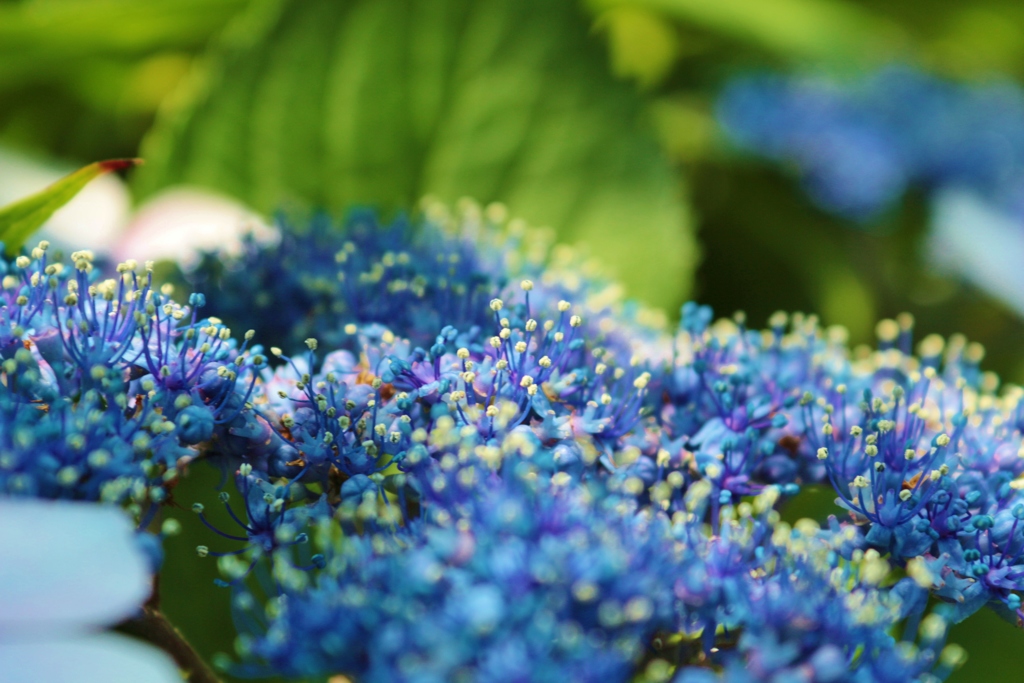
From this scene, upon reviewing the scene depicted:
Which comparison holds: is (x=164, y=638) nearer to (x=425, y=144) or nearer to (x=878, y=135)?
(x=425, y=144)

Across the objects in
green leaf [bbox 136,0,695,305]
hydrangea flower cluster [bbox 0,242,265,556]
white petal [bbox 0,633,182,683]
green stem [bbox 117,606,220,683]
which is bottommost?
white petal [bbox 0,633,182,683]

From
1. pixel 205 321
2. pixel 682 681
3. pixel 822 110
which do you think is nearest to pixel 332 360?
pixel 205 321

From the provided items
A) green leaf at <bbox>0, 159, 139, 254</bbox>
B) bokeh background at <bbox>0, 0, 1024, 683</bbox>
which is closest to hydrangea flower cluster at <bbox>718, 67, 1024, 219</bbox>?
bokeh background at <bbox>0, 0, 1024, 683</bbox>

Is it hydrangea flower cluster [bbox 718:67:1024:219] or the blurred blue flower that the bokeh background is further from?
the blurred blue flower

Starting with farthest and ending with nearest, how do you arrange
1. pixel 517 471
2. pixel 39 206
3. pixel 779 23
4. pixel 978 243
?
pixel 779 23 → pixel 978 243 → pixel 39 206 → pixel 517 471

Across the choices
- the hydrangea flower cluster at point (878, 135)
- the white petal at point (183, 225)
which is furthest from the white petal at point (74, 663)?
the hydrangea flower cluster at point (878, 135)

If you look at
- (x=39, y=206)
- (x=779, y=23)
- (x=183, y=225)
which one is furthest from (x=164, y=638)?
(x=779, y=23)

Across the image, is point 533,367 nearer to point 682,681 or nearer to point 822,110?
point 682,681
